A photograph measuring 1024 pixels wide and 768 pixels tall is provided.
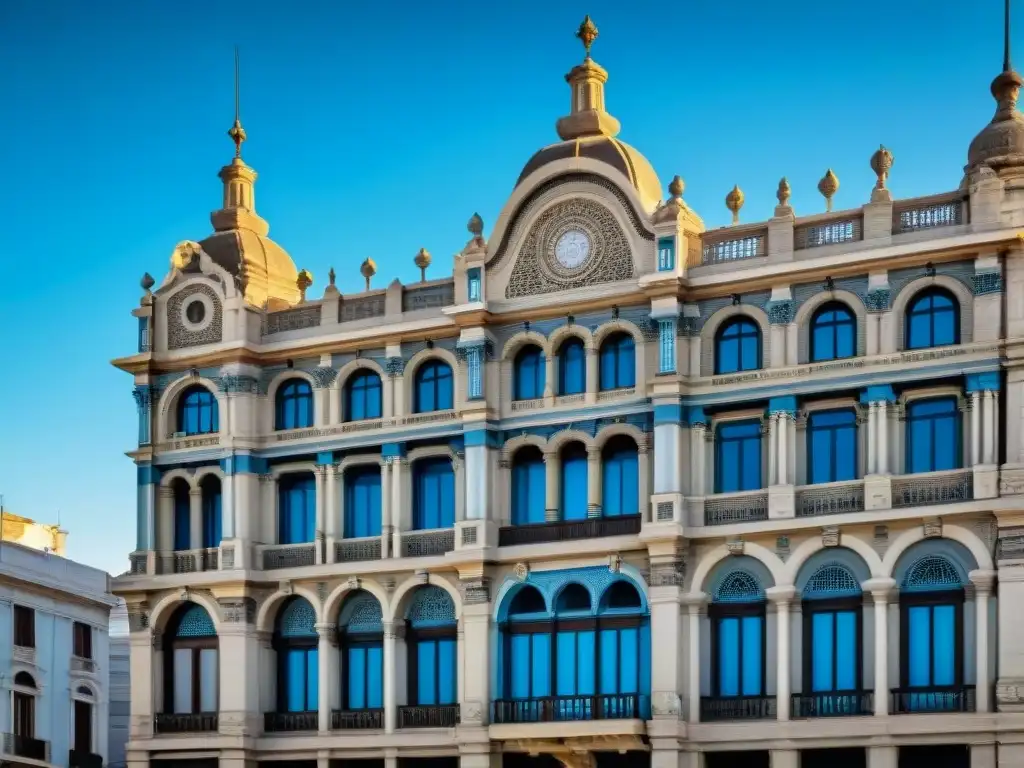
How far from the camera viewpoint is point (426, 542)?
52.1 metres

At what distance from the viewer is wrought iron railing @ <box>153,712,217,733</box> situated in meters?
53.9

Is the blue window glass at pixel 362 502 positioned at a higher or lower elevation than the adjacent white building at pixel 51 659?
higher

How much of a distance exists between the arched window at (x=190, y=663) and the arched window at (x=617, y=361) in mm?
12401

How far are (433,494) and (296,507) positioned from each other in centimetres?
404

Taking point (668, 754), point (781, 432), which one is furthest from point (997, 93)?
point (668, 754)

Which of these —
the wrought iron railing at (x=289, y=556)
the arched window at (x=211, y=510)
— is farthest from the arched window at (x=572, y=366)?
the arched window at (x=211, y=510)

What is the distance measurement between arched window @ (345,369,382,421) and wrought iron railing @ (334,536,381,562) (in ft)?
10.3

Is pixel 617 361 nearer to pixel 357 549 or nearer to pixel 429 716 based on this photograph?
pixel 357 549

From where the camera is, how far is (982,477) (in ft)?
148

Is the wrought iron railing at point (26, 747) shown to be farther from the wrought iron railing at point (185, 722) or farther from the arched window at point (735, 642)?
the arched window at point (735, 642)

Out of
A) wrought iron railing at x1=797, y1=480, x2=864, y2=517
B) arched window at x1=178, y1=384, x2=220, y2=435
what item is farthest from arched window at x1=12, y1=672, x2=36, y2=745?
wrought iron railing at x1=797, y1=480, x2=864, y2=517

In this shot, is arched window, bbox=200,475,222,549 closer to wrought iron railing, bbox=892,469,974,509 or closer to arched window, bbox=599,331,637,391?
arched window, bbox=599,331,637,391

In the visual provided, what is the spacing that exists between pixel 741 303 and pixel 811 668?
331 inches

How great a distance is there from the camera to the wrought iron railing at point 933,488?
45531 mm
